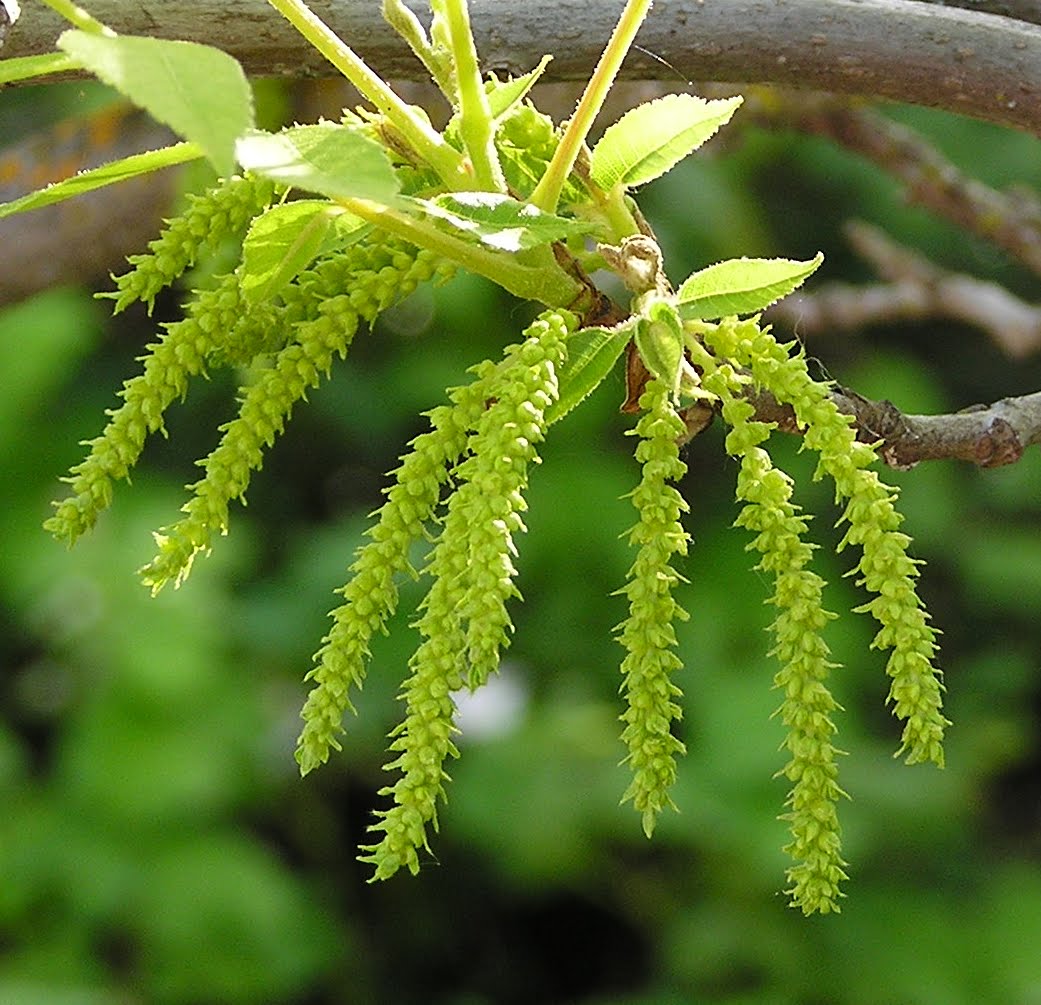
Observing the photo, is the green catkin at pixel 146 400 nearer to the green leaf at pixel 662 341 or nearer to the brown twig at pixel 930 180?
the green leaf at pixel 662 341

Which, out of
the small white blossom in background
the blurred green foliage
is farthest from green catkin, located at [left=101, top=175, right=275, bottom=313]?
the small white blossom in background

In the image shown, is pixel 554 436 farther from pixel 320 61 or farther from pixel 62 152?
pixel 320 61

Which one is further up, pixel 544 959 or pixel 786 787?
pixel 786 787

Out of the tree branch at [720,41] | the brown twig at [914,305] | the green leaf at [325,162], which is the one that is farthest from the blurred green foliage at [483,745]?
the green leaf at [325,162]

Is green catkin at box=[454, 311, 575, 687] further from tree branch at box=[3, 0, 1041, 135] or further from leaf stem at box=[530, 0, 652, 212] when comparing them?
tree branch at box=[3, 0, 1041, 135]

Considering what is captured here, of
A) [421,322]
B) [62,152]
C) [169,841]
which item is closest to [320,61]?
[62,152]
